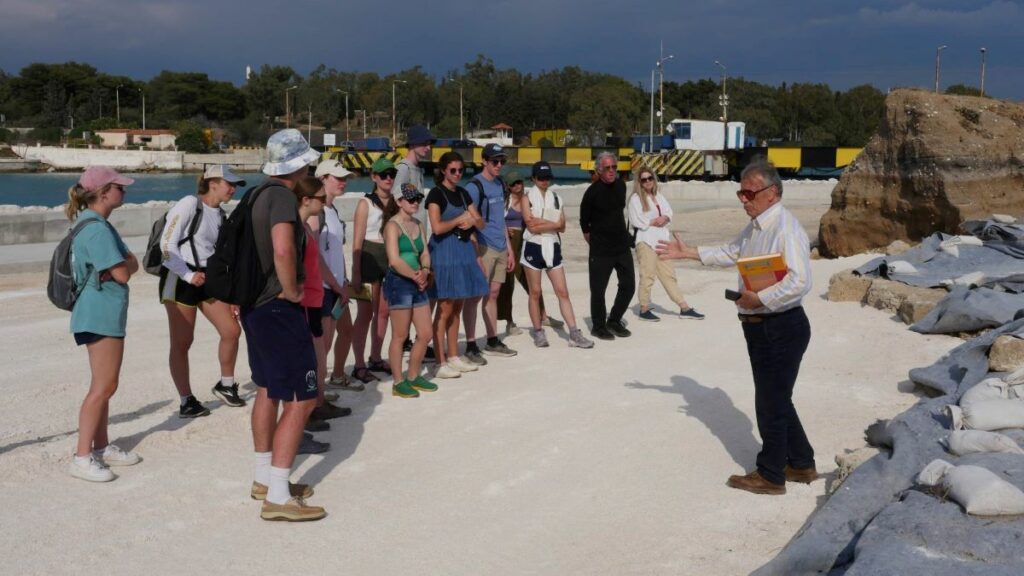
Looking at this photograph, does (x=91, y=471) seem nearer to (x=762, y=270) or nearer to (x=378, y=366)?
(x=378, y=366)

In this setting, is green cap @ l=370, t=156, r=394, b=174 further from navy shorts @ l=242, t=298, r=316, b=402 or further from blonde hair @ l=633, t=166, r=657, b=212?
blonde hair @ l=633, t=166, r=657, b=212

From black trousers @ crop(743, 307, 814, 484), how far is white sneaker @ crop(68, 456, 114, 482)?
335 centimetres

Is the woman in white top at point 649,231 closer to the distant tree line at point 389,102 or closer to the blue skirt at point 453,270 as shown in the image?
the blue skirt at point 453,270

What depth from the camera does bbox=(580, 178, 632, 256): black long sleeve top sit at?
904cm

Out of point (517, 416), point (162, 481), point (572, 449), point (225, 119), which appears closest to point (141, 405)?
point (162, 481)

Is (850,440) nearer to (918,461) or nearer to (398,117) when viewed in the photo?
(918,461)

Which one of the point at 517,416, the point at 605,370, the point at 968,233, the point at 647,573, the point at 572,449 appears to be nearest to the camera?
the point at 647,573

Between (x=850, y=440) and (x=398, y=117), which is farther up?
(x=398, y=117)

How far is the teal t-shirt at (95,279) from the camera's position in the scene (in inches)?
204

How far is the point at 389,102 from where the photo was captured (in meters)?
108

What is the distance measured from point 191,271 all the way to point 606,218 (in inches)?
157

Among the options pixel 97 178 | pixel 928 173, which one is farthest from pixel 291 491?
pixel 928 173

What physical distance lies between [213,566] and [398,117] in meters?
104

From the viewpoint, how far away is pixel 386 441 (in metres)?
6.17
